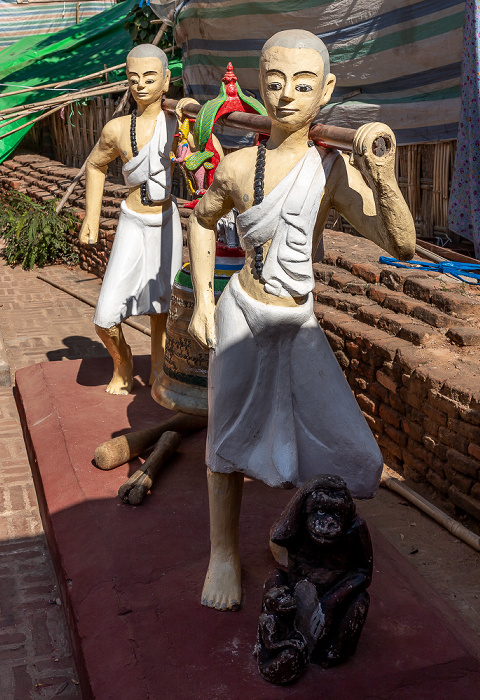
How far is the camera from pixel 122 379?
527 centimetres

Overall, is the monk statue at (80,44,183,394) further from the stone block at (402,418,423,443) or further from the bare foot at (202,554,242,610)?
the bare foot at (202,554,242,610)

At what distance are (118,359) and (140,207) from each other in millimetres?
1052

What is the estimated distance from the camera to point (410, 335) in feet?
15.8

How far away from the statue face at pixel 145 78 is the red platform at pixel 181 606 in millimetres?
2058

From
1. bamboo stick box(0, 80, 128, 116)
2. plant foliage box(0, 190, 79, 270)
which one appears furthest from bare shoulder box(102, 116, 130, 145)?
plant foliage box(0, 190, 79, 270)

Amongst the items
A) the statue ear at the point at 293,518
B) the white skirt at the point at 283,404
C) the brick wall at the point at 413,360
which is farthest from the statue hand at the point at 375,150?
the brick wall at the point at 413,360

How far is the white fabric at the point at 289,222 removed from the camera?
267 centimetres

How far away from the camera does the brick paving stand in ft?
10.1

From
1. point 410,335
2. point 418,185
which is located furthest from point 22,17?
point 410,335

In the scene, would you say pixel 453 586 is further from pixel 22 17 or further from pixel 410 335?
pixel 22 17

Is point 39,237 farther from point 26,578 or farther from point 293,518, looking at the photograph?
point 293,518

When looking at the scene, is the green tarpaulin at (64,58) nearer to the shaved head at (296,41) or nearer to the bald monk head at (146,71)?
the bald monk head at (146,71)

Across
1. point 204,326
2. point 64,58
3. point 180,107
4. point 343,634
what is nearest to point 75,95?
point 64,58

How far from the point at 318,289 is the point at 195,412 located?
7.85 ft
